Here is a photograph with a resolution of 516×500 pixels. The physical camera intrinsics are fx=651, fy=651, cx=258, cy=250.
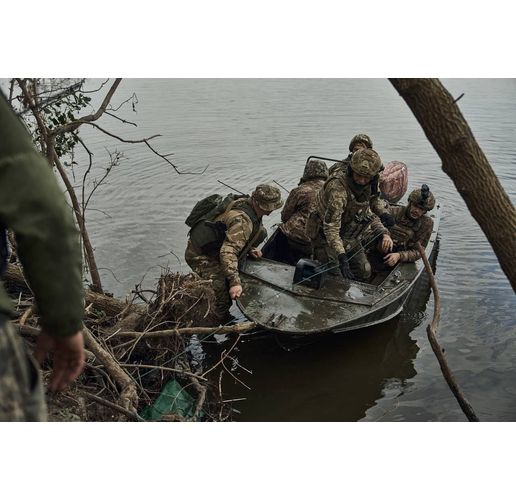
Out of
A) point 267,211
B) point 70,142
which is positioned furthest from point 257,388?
point 70,142

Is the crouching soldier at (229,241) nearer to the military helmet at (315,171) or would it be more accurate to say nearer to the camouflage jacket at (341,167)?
the camouflage jacket at (341,167)

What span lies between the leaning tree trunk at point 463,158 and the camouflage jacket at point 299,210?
15.8 ft

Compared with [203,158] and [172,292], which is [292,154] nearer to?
[203,158]

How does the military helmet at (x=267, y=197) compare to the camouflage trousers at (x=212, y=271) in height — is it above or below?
above

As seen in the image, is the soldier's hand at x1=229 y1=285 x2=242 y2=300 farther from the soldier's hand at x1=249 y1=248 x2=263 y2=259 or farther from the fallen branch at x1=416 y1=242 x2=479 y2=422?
the fallen branch at x1=416 y1=242 x2=479 y2=422

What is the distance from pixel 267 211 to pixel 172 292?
1.33 m

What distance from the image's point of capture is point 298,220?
319 inches

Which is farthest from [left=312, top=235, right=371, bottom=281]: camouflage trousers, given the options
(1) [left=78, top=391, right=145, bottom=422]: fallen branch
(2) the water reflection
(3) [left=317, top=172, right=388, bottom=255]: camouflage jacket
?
(1) [left=78, top=391, right=145, bottom=422]: fallen branch

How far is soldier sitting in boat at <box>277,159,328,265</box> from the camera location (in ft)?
26.5

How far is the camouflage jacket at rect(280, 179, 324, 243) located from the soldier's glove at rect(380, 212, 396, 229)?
33.1 inches

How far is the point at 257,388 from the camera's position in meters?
6.55

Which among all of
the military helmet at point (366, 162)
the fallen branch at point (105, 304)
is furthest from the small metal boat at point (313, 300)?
the military helmet at point (366, 162)

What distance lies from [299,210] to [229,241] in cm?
185

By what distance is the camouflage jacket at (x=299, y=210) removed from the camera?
8.05 metres
